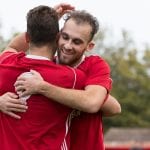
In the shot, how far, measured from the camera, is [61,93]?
490 cm

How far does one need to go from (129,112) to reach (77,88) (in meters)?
69.4

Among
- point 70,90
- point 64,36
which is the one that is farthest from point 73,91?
point 64,36

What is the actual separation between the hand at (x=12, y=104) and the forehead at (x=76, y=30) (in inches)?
22.5

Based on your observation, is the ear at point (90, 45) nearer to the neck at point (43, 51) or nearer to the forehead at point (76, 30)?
the forehead at point (76, 30)

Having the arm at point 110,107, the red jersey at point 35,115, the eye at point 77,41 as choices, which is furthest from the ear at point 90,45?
the arm at point 110,107

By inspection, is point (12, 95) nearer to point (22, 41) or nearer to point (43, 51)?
point (43, 51)

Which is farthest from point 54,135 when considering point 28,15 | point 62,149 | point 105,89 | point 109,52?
point 109,52

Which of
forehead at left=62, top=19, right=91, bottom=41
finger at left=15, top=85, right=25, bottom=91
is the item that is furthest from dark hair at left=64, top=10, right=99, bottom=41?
finger at left=15, top=85, right=25, bottom=91

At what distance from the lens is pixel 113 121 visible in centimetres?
7400

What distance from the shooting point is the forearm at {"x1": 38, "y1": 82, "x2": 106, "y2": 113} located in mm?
→ 4895

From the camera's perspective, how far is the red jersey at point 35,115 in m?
4.93

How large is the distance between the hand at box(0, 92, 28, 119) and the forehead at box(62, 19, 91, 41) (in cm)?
57

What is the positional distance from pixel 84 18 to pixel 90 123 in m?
0.75

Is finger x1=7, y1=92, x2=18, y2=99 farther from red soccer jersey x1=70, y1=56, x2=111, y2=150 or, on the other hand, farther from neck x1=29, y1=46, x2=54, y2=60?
red soccer jersey x1=70, y1=56, x2=111, y2=150
